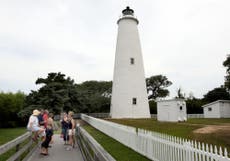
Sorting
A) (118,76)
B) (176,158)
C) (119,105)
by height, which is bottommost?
(176,158)

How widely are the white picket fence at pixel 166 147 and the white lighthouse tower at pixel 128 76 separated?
13.7 metres

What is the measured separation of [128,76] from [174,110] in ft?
20.4

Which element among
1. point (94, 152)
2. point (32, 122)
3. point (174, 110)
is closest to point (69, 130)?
point (32, 122)

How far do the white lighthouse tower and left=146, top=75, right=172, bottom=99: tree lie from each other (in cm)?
3228

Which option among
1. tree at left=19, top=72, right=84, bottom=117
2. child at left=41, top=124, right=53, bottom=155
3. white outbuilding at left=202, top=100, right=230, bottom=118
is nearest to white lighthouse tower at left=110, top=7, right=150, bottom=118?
tree at left=19, top=72, right=84, bottom=117

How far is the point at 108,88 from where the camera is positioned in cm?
5556

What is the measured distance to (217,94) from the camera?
156 ft

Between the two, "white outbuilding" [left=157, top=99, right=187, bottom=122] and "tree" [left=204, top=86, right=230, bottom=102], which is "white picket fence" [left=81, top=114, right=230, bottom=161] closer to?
"white outbuilding" [left=157, top=99, right=187, bottom=122]

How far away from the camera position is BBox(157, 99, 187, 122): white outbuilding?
72.8 ft

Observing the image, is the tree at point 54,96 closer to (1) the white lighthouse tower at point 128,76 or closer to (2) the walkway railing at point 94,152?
(1) the white lighthouse tower at point 128,76

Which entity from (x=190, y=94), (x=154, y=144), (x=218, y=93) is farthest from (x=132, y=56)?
(x=190, y=94)

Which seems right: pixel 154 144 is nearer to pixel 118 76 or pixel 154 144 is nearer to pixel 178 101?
pixel 178 101

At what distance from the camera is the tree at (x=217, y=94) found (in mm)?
46681

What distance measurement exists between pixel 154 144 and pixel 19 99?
23.5m
